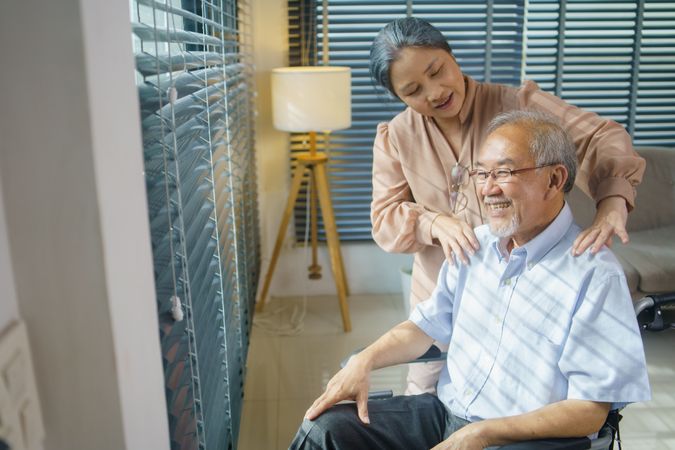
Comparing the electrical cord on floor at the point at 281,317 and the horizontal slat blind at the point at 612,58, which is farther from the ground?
the horizontal slat blind at the point at 612,58

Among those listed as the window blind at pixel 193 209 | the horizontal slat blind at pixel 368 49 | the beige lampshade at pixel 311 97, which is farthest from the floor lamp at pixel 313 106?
the window blind at pixel 193 209

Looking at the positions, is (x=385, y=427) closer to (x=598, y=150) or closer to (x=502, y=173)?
(x=502, y=173)

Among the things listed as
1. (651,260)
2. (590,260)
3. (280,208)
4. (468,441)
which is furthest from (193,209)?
(651,260)

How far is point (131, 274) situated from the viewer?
0.78 m

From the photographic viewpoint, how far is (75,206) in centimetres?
67

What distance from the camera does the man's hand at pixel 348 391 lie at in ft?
5.15

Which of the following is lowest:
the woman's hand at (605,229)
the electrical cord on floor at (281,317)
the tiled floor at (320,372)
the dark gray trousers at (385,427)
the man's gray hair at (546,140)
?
the tiled floor at (320,372)

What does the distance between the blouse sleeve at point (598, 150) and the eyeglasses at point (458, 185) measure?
276 mm

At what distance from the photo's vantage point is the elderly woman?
5.71ft

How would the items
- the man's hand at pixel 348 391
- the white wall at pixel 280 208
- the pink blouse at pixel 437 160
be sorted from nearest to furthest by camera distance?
the man's hand at pixel 348 391 → the pink blouse at pixel 437 160 → the white wall at pixel 280 208

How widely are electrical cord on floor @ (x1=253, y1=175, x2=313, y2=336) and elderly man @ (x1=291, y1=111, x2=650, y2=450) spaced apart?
6.55 ft

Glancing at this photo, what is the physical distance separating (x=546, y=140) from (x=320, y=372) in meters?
1.98

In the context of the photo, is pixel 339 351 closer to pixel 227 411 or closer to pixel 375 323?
pixel 375 323

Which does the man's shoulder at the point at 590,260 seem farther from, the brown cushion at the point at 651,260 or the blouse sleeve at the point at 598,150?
the brown cushion at the point at 651,260
